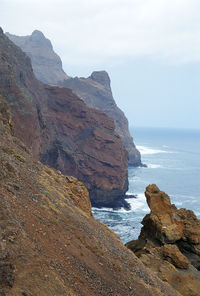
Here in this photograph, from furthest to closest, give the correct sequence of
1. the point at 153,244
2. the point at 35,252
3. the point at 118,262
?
the point at 153,244 → the point at 118,262 → the point at 35,252

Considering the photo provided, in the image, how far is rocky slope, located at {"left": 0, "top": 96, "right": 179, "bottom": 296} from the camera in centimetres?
980

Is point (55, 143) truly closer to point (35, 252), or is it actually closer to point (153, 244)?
point (153, 244)

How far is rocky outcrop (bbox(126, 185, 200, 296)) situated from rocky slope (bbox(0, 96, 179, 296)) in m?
3.64

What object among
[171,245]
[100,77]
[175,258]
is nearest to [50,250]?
[175,258]

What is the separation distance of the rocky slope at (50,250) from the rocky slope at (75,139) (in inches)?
1858

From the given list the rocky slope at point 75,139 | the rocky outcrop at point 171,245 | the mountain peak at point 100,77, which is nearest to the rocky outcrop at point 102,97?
the mountain peak at point 100,77

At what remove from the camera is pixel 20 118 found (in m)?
57.2

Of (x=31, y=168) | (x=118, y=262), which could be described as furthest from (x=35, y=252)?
(x=31, y=168)

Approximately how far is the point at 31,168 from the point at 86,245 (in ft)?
23.3

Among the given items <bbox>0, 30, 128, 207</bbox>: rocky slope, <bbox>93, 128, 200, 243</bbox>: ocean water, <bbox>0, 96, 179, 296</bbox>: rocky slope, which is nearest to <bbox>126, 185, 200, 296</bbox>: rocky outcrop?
<bbox>0, 96, 179, 296</bbox>: rocky slope

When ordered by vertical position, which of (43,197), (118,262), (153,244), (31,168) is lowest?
(153,244)

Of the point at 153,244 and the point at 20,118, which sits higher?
the point at 20,118

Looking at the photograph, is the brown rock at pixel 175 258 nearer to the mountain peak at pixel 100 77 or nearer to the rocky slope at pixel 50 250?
the rocky slope at pixel 50 250

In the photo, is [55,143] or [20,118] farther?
[55,143]
